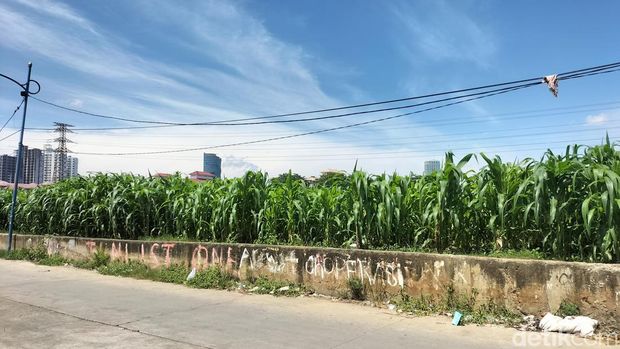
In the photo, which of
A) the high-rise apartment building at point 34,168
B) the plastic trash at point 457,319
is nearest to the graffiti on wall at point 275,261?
the plastic trash at point 457,319

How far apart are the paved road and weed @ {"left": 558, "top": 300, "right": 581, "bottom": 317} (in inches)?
18.8

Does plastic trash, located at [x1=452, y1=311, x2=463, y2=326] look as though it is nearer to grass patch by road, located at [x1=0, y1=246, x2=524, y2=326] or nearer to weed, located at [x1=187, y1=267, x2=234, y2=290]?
grass patch by road, located at [x1=0, y1=246, x2=524, y2=326]

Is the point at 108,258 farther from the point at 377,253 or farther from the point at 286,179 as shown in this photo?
the point at 377,253

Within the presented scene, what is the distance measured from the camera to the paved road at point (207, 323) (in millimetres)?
6309

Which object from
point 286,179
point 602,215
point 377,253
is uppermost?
point 286,179

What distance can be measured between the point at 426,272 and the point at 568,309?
205 cm

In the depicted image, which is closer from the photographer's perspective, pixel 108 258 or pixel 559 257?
pixel 559 257

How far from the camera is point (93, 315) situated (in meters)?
8.03

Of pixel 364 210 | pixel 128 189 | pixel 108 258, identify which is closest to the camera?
pixel 364 210

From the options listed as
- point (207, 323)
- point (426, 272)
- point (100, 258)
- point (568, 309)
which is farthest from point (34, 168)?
point (568, 309)

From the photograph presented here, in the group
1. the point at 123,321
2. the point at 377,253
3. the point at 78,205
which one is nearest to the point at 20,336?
the point at 123,321

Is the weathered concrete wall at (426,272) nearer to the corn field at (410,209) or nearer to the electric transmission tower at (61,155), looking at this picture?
the corn field at (410,209)

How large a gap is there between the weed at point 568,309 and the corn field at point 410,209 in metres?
0.78

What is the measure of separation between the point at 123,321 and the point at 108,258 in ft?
21.5
